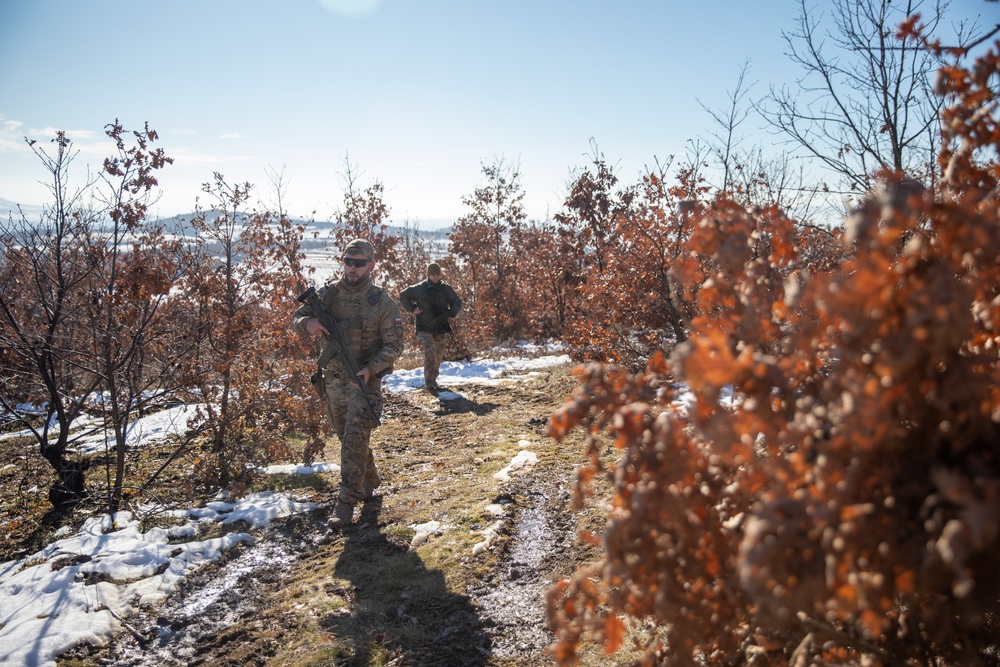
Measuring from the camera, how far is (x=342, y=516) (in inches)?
205

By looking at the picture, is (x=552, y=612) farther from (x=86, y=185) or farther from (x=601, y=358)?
(x=86, y=185)

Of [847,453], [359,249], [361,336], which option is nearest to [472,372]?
[361,336]

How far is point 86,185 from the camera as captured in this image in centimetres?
568

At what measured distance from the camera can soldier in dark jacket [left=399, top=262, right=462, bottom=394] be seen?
33.4 ft

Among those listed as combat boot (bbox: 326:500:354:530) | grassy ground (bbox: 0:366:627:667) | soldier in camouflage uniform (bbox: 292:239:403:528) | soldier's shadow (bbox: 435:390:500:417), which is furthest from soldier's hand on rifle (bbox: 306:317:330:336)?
soldier's shadow (bbox: 435:390:500:417)

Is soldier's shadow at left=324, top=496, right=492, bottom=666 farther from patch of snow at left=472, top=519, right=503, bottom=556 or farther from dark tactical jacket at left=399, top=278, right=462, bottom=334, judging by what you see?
dark tactical jacket at left=399, top=278, right=462, bottom=334

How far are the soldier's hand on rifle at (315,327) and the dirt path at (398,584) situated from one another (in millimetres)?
1779

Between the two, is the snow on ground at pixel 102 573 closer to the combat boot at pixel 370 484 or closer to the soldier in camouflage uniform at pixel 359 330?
the combat boot at pixel 370 484

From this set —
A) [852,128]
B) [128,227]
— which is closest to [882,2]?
[852,128]

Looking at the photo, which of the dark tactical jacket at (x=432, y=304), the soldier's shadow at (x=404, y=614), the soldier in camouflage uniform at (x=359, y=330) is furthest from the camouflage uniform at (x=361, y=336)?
the dark tactical jacket at (x=432, y=304)

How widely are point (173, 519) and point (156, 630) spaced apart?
1790mm

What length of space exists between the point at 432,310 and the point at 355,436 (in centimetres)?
509

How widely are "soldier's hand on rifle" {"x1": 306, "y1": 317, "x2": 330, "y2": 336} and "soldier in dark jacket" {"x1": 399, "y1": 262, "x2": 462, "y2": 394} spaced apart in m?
4.65

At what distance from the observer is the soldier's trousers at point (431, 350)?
33.5 ft
